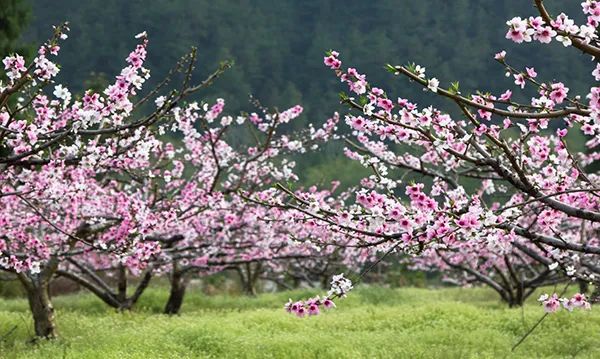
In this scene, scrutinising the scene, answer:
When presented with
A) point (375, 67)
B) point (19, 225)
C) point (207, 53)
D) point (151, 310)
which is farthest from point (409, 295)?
point (207, 53)

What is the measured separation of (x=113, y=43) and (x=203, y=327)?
83930 millimetres

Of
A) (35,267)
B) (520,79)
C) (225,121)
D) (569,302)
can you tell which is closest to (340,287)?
(569,302)

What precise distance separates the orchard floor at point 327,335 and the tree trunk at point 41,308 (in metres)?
0.31

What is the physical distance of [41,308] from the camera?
11.0 meters

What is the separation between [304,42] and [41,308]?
94.6 m

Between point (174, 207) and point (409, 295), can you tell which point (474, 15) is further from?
point (174, 207)

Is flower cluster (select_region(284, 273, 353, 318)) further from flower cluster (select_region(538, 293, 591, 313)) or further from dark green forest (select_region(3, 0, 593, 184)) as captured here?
dark green forest (select_region(3, 0, 593, 184))

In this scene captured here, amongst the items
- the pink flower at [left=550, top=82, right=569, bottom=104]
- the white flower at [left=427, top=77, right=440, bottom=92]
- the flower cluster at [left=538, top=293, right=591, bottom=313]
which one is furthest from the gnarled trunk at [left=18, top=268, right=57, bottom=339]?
the pink flower at [left=550, top=82, right=569, bottom=104]

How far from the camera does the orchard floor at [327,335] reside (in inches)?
376

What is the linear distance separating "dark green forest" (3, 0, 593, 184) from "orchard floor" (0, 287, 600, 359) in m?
68.7

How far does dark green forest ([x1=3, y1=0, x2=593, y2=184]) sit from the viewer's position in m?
86.5

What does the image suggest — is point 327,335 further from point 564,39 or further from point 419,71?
point 564,39

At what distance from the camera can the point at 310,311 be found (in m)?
5.68

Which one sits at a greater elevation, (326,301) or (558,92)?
(558,92)
